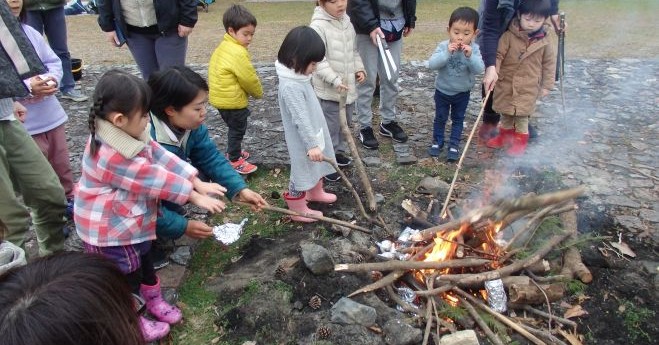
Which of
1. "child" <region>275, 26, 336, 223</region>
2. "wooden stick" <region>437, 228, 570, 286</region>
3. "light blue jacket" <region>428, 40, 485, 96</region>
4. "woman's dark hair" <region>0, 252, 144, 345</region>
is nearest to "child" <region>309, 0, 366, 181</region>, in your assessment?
"child" <region>275, 26, 336, 223</region>

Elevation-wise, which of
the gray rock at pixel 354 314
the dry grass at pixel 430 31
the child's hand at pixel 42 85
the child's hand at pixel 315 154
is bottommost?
the gray rock at pixel 354 314

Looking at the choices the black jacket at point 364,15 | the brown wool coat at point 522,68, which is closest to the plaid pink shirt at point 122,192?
the black jacket at point 364,15

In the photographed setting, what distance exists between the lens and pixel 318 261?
3.36 m

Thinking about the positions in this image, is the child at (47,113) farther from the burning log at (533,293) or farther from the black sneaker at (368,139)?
the burning log at (533,293)

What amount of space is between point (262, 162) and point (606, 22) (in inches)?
398

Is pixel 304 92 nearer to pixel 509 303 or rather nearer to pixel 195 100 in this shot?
pixel 195 100

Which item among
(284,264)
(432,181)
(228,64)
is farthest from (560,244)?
(228,64)

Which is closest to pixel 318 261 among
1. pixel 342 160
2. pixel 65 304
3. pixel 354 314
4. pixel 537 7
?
pixel 354 314

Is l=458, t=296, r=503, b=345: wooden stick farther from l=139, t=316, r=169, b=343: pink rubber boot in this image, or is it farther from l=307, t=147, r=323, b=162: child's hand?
l=139, t=316, r=169, b=343: pink rubber boot

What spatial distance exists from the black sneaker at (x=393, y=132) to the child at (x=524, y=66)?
3.63 feet

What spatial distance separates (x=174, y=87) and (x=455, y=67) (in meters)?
3.13

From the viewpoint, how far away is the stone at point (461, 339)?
2818 mm

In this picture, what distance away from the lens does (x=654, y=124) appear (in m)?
6.01

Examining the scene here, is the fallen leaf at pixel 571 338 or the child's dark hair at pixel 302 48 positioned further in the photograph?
the child's dark hair at pixel 302 48
